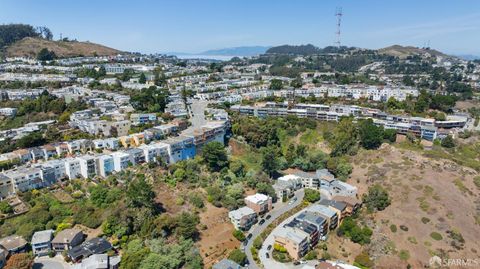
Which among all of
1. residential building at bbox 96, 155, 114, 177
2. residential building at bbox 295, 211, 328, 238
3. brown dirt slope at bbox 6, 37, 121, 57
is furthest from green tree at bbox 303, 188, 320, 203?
brown dirt slope at bbox 6, 37, 121, 57

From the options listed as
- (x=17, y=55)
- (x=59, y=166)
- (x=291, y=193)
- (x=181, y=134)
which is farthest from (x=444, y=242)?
(x=17, y=55)

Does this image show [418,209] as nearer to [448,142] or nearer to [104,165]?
[448,142]

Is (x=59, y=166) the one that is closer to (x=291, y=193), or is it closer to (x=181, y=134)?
(x=181, y=134)

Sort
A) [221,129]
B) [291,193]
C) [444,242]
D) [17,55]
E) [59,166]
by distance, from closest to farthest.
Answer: [444,242] < [59,166] < [291,193] < [221,129] < [17,55]

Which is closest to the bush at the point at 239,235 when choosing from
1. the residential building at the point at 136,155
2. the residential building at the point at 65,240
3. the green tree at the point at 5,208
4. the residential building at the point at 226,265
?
the residential building at the point at 226,265

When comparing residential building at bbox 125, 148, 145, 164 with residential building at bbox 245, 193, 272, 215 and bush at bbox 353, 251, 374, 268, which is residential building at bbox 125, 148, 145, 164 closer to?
residential building at bbox 245, 193, 272, 215

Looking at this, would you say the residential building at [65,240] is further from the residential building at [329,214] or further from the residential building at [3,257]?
the residential building at [329,214]
